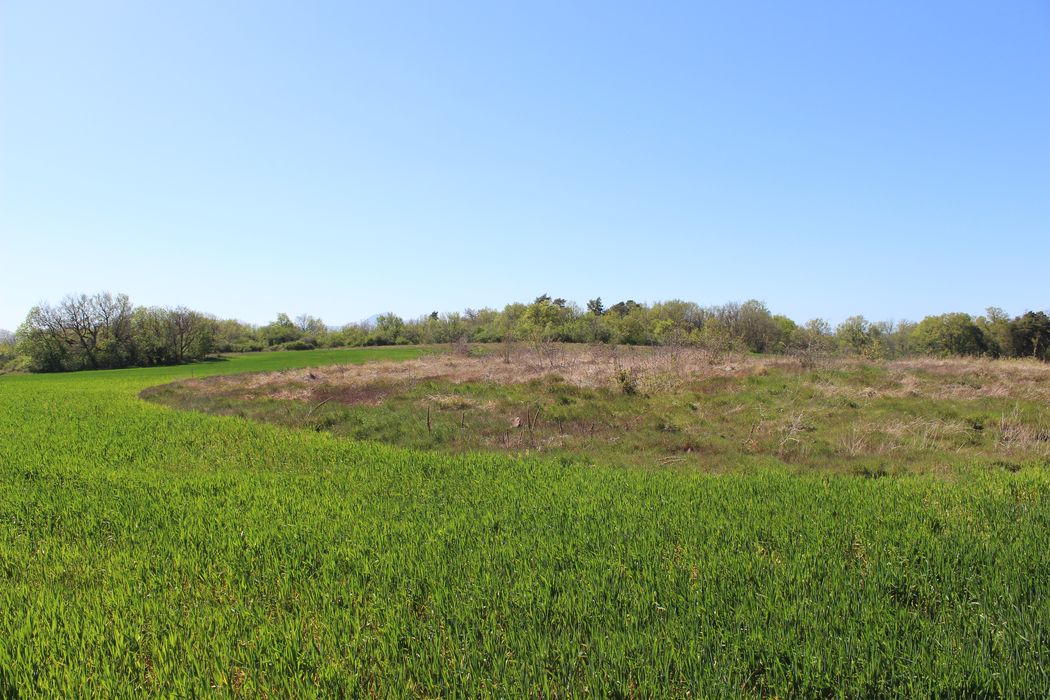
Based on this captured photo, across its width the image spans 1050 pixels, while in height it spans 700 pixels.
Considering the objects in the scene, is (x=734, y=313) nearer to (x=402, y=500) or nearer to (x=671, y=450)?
(x=671, y=450)

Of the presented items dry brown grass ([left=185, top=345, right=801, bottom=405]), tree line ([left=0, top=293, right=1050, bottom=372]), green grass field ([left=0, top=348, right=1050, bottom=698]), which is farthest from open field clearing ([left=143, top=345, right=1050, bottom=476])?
tree line ([left=0, top=293, right=1050, bottom=372])

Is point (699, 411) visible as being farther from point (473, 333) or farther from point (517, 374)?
point (473, 333)

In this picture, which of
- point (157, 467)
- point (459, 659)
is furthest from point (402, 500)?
point (157, 467)

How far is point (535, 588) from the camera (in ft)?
15.5

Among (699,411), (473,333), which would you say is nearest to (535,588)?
(699,411)

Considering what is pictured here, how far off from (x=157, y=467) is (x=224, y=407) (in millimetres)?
12378

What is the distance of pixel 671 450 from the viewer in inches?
494

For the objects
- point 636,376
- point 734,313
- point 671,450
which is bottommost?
point 671,450

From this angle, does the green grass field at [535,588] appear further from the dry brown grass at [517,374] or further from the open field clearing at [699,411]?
the dry brown grass at [517,374]

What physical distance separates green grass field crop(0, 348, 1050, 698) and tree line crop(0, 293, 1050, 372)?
123 feet

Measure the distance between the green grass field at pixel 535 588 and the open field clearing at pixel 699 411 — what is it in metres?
3.16

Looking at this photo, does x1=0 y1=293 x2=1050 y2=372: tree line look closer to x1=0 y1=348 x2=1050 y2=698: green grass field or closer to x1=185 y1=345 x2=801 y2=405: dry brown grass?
x1=185 y1=345 x2=801 y2=405: dry brown grass

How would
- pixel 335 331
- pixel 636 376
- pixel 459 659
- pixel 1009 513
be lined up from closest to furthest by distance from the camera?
pixel 459 659 < pixel 1009 513 < pixel 636 376 < pixel 335 331

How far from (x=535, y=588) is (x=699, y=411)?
1343 centimetres
